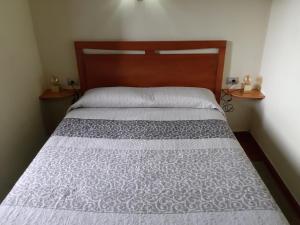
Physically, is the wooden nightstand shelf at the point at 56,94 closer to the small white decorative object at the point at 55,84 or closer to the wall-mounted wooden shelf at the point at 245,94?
the small white decorative object at the point at 55,84

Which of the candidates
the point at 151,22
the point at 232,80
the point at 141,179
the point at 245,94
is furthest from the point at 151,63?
the point at 141,179

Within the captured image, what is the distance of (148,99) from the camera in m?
2.33

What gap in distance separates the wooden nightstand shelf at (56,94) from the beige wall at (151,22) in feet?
1.06

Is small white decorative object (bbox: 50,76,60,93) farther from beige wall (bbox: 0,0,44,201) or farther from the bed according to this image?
the bed

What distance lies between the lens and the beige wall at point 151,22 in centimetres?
238

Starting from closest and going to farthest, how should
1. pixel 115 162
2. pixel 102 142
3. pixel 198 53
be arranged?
pixel 115 162
pixel 102 142
pixel 198 53

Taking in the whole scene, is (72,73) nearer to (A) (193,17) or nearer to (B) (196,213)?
(A) (193,17)

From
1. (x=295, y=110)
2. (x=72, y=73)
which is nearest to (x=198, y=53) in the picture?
(x=295, y=110)

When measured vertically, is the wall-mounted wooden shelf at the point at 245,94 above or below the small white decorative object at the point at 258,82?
below

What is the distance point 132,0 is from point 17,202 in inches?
71.9

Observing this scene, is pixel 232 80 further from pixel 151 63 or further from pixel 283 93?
pixel 151 63

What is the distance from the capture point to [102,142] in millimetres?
1840

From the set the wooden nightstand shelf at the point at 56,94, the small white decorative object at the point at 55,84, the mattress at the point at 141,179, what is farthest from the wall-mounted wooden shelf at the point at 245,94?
the small white decorative object at the point at 55,84

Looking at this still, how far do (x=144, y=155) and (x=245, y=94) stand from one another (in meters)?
1.34
